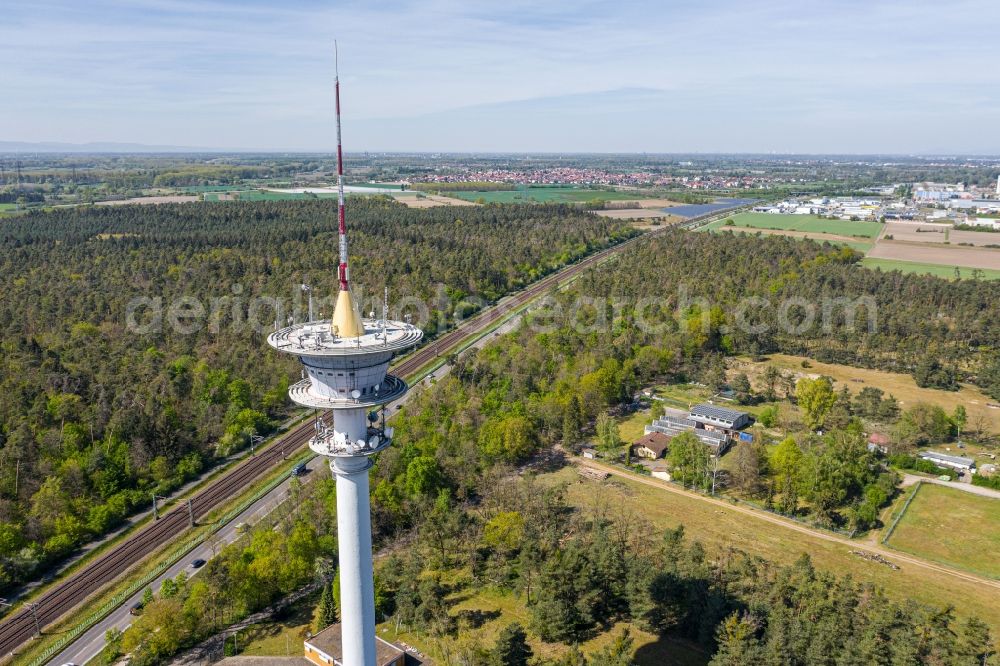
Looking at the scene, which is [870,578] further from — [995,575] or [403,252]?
[403,252]

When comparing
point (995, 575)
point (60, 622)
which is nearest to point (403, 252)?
point (60, 622)

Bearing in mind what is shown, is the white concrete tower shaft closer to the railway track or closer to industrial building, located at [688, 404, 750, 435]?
the railway track

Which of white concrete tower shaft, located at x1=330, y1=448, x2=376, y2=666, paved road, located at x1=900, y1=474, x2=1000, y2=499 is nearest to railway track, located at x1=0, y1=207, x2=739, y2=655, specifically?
white concrete tower shaft, located at x1=330, y1=448, x2=376, y2=666

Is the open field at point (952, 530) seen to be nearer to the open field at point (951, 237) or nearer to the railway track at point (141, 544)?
the railway track at point (141, 544)

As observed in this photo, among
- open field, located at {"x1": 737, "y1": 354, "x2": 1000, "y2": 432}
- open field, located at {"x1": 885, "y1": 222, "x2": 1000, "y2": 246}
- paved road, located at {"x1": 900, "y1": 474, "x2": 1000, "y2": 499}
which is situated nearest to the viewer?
paved road, located at {"x1": 900, "y1": 474, "x2": 1000, "y2": 499}

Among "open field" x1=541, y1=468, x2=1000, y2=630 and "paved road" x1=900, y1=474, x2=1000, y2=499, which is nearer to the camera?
"open field" x1=541, y1=468, x2=1000, y2=630

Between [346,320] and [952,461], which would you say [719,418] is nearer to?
[952,461]

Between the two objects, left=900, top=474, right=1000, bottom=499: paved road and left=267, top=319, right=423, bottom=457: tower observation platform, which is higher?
left=267, top=319, right=423, bottom=457: tower observation platform
